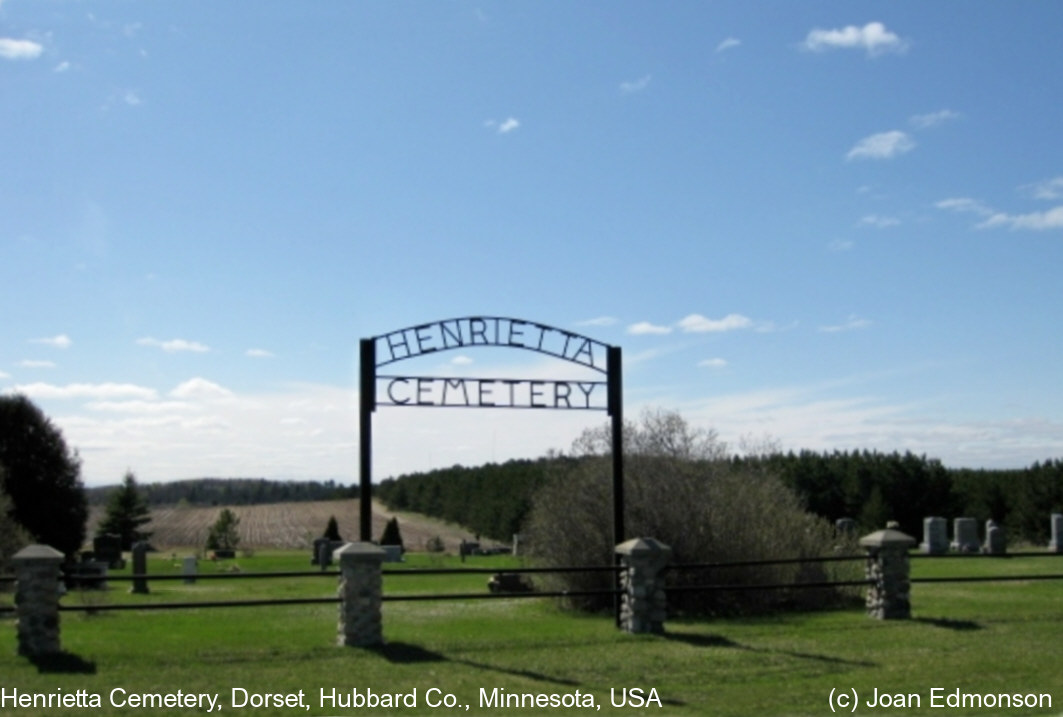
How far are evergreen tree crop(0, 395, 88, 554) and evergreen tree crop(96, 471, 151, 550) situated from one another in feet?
42.7

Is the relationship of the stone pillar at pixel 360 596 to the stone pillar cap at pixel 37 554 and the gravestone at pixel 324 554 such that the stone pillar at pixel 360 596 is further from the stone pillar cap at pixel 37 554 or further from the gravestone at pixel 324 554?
the gravestone at pixel 324 554

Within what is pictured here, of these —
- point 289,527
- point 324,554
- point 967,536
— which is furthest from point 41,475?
point 289,527

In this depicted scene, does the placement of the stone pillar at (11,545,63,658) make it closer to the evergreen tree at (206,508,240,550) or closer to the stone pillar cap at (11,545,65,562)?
the stone pillar cap at (11,545,65,562)

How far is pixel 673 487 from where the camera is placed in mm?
20859

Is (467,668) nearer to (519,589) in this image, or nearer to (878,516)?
(519,589)

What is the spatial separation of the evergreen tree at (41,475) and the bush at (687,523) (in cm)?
2823

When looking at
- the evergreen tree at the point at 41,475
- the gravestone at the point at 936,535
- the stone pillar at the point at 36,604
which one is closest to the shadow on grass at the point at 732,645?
the stone pillar at the point at 36,604

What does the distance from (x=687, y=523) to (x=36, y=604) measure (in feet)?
36.7

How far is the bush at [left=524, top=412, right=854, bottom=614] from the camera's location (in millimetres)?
20359

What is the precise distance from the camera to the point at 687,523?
2066 cm

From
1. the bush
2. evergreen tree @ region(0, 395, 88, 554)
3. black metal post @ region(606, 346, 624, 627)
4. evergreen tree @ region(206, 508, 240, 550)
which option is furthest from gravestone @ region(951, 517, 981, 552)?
evergreen tree @ region(206, 508, 240, 550)

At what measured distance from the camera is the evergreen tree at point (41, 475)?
4334 cm

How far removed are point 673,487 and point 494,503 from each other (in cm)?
4226

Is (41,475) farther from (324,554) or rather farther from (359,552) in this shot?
(359,552)
